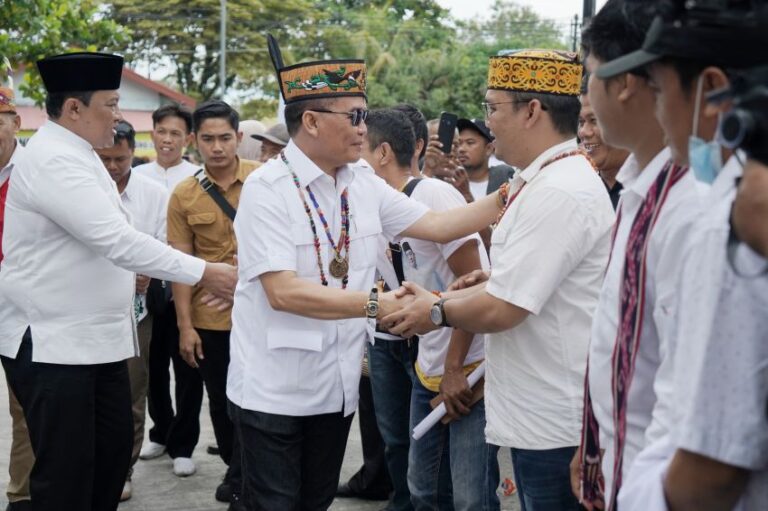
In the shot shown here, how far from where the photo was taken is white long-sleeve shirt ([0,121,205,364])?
4.12 metres

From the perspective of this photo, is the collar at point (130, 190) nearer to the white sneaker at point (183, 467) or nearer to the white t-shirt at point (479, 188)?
the white sneaker at point (183, 467)

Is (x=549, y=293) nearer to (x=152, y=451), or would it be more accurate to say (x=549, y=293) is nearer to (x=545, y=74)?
(x=545, y=74)

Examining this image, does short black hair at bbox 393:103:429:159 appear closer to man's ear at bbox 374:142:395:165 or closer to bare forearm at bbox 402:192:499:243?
man's ear at bbox 374:142:395:165

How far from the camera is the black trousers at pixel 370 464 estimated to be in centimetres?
575

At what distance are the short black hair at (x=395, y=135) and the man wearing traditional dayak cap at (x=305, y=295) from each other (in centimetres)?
99

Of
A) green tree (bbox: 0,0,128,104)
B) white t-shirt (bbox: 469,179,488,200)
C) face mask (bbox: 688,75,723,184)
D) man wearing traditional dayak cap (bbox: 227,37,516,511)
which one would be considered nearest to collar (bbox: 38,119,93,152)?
man wearing traditional dayak cap (bbox: 227,37,516,511)

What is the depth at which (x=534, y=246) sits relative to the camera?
306 cm

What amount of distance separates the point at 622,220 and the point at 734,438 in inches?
32.5

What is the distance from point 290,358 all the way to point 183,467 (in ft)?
9.17

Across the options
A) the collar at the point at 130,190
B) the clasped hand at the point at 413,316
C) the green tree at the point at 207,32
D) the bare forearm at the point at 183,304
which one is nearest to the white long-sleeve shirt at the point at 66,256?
the clasped hand at the point at 413,316

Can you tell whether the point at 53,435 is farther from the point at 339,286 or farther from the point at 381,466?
the point at 381,466

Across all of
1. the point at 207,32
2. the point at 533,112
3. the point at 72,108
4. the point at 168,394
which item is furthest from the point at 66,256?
the point at 207,32

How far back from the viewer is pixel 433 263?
4492mm

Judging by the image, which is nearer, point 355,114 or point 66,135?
point 355,114
